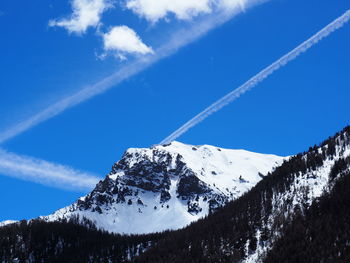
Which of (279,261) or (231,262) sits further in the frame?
(231,262)

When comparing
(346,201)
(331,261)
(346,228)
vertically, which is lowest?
(331,261)

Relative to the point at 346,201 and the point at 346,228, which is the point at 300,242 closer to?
the point at 346,228

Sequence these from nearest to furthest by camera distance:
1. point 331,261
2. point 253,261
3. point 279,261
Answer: point 331,261
point 279,261
point 253,261

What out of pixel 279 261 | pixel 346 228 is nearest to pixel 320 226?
pixel 346 228

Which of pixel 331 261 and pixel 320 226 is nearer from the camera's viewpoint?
pixel 331 261

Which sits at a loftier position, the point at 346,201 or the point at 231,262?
the point at 346,201

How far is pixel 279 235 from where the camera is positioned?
651 feet

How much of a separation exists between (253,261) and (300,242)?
2082 cm

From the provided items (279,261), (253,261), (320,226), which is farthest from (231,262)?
(320,226)

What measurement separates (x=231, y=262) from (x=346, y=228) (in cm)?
4859

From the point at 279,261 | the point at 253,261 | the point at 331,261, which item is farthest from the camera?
the point at 253,261

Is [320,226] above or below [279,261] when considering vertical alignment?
above

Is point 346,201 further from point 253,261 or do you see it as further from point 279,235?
point 253,261

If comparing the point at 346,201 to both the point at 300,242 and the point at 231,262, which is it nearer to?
the point at 300,242
